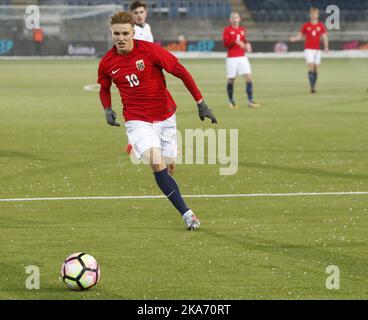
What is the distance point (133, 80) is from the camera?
1018cm

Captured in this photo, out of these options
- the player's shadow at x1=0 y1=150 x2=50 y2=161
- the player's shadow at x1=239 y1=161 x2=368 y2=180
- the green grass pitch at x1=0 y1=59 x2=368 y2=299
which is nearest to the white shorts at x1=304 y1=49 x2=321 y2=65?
the green grass pitch at x1=0 y1=59 x2=368 y2=299

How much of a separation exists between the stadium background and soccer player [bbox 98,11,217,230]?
4032cm

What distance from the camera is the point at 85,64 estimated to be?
151 ft

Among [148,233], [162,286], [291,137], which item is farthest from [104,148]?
[162,286]

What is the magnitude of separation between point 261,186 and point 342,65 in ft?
111

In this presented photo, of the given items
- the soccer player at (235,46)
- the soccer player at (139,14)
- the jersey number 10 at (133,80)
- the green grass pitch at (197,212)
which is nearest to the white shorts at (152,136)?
the jersey number 10 at (133,80)

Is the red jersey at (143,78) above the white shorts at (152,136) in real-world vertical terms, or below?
above

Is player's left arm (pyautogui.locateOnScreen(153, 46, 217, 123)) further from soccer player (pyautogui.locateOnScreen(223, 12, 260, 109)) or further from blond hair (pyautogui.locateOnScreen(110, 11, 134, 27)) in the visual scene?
soccer player (pyautogui.locateOnScreen(223, 12, 260, 109))

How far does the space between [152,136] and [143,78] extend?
58 cm

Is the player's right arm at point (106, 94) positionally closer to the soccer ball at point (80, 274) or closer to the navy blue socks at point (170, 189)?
the navy blue socks at point (170, 189)

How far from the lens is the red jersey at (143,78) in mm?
10031

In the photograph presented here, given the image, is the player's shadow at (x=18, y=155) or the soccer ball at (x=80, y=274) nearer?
the soccer ball at (x=80, y=274)

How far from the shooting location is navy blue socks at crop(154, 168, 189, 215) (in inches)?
394

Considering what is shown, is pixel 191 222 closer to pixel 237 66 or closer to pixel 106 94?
pixel 106 94
